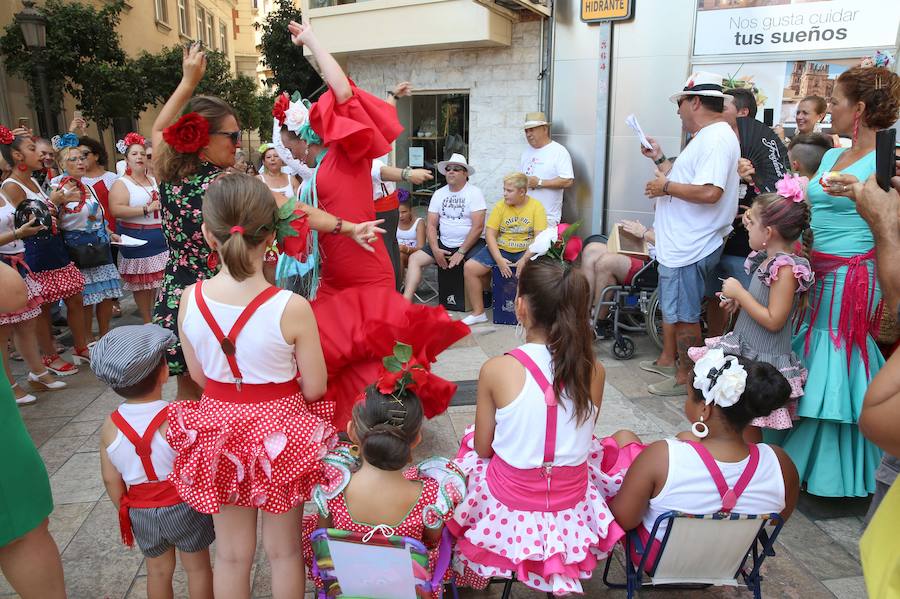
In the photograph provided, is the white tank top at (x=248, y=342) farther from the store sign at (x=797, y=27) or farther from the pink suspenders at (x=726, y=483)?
the store sign at (x=797, y=27)

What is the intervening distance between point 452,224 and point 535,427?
4801 millimetres

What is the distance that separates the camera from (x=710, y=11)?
6.25m

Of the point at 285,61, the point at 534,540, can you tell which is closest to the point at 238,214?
the point at 534,540

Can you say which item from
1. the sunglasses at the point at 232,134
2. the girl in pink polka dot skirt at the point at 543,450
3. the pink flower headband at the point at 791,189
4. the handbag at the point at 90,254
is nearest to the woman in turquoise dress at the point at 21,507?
the sunglasses at the point at 232,134

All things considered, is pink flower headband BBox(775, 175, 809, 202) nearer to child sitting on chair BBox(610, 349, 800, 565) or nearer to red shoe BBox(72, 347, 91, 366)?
child sitting on chair BBox(610, 349, 800, 565)

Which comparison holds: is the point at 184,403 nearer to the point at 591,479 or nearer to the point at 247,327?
the point at 247,327

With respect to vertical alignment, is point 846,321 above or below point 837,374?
above

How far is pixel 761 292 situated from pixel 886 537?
1999 millimetres

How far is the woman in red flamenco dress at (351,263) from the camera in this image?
2.64 m

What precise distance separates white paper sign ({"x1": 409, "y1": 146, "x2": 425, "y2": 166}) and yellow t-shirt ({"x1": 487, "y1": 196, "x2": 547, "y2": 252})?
3.80 meters

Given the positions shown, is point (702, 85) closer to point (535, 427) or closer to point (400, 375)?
point (535, 427)

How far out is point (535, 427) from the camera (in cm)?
203

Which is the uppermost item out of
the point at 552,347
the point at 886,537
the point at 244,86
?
the point at 244,86

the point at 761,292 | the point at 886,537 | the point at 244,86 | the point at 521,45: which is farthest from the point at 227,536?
the point at 244,86
